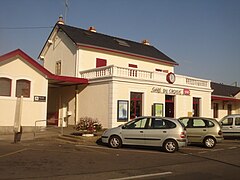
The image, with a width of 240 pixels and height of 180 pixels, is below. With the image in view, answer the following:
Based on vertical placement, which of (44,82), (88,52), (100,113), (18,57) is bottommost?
(100,113)

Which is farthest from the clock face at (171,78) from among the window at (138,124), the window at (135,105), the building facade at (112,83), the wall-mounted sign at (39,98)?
the window at (138,124)

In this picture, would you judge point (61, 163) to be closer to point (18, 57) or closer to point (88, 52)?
point (18, 57)

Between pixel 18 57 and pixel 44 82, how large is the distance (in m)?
2.38

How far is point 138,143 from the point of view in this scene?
1392cm

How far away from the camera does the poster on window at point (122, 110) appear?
68.8ft

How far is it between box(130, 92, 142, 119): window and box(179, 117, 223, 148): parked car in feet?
20.9

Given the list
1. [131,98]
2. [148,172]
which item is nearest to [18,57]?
[131,98]

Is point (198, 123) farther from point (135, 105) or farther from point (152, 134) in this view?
point (135, 105)

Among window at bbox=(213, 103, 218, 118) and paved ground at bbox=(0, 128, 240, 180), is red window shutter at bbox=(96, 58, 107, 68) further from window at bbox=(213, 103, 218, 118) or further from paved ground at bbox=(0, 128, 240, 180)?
window at bbox=(213, 103, 218, 118)

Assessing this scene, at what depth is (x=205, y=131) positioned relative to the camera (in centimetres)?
1577

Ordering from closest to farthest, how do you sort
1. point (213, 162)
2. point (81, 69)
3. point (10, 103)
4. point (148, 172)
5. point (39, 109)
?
A: 1. point (148, 172)
2. point (213, 162)
3. point (10, 103)
4. point (39, 109)
5. point (81, 69)

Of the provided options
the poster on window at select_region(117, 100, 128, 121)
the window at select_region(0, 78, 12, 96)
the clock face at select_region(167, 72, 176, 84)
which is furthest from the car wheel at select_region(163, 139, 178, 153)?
the clock face at select_region(167, 72, 176, 84)

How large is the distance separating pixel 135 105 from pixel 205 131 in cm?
745

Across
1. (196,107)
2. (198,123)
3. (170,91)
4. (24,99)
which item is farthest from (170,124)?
(196,107)
